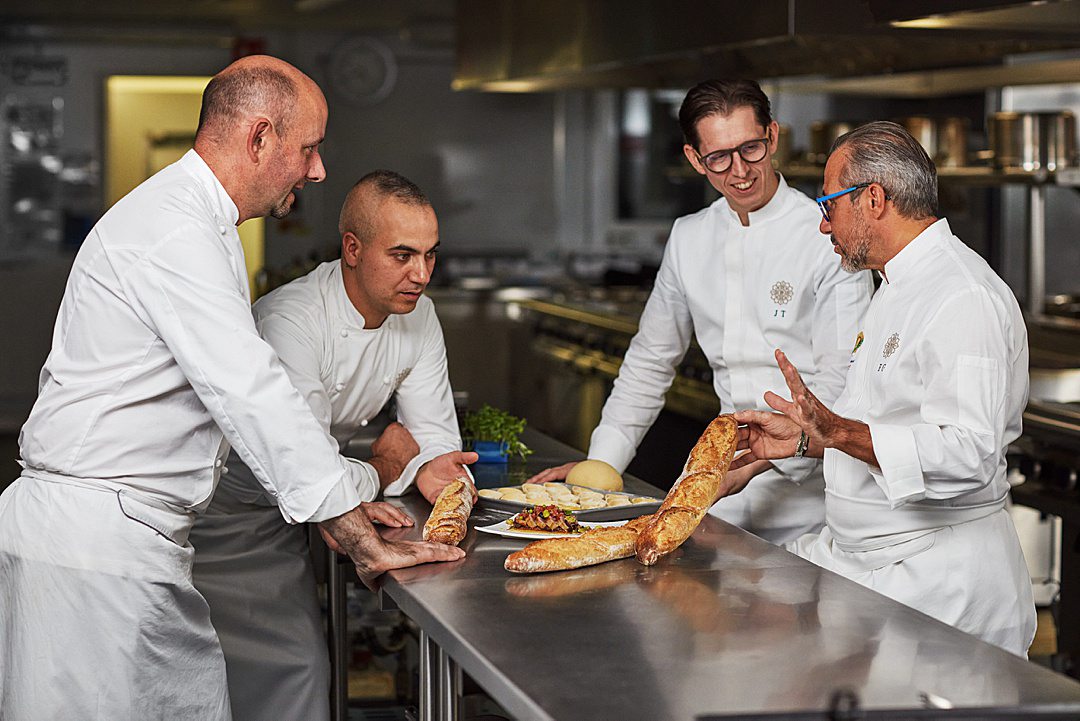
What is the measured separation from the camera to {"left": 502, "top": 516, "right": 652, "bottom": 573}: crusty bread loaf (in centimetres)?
218

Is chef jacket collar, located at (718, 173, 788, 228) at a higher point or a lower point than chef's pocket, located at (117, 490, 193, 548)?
higher

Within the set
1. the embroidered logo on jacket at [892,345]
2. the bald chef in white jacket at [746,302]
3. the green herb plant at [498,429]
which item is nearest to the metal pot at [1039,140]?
the bald chef in white jacket at [746,302]

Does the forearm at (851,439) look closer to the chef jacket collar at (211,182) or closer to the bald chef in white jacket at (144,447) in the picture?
the bald chef in white jacket at (144,447)

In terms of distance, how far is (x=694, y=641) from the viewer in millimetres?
1843

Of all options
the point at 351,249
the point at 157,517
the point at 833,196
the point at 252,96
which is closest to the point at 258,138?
the point at 252,96

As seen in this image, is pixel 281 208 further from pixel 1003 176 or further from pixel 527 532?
pixel 1003 176

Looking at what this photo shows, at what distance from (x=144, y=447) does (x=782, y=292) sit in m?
1.50

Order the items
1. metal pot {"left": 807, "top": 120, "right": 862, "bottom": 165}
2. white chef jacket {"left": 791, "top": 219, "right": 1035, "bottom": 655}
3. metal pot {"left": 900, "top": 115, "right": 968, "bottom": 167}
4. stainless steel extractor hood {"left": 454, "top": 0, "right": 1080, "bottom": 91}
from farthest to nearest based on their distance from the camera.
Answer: metal pot {"left": 807, "top": 120, "right": 862, "bottom": 165}, metal pot {"left": 900, "top": 115, "right": 968, "bottom": 167}, stainless steel extractor hood {"left": 454, "top": 0, "right": 1080, "bottom": 91}, white chef jacket {"left": 791, "top": 219, "right": 1035, "bottom": 655}

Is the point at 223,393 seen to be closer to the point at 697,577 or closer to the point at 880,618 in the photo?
the point at 697,577

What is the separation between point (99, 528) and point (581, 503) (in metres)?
0.90

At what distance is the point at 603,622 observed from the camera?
6.33ft

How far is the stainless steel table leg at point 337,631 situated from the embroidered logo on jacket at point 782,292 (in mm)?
1157

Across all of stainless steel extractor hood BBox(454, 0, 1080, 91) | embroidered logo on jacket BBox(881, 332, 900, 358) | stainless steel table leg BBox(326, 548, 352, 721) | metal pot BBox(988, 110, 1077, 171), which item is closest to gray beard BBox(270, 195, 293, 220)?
stainless steel table leg BBox(326, 548, 352, 721)

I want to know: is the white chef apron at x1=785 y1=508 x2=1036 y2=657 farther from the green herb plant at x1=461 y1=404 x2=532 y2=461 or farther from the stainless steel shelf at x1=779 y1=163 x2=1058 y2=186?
the stainless steel shelf at x1=779 y1=163 x2=1058 y2=186
